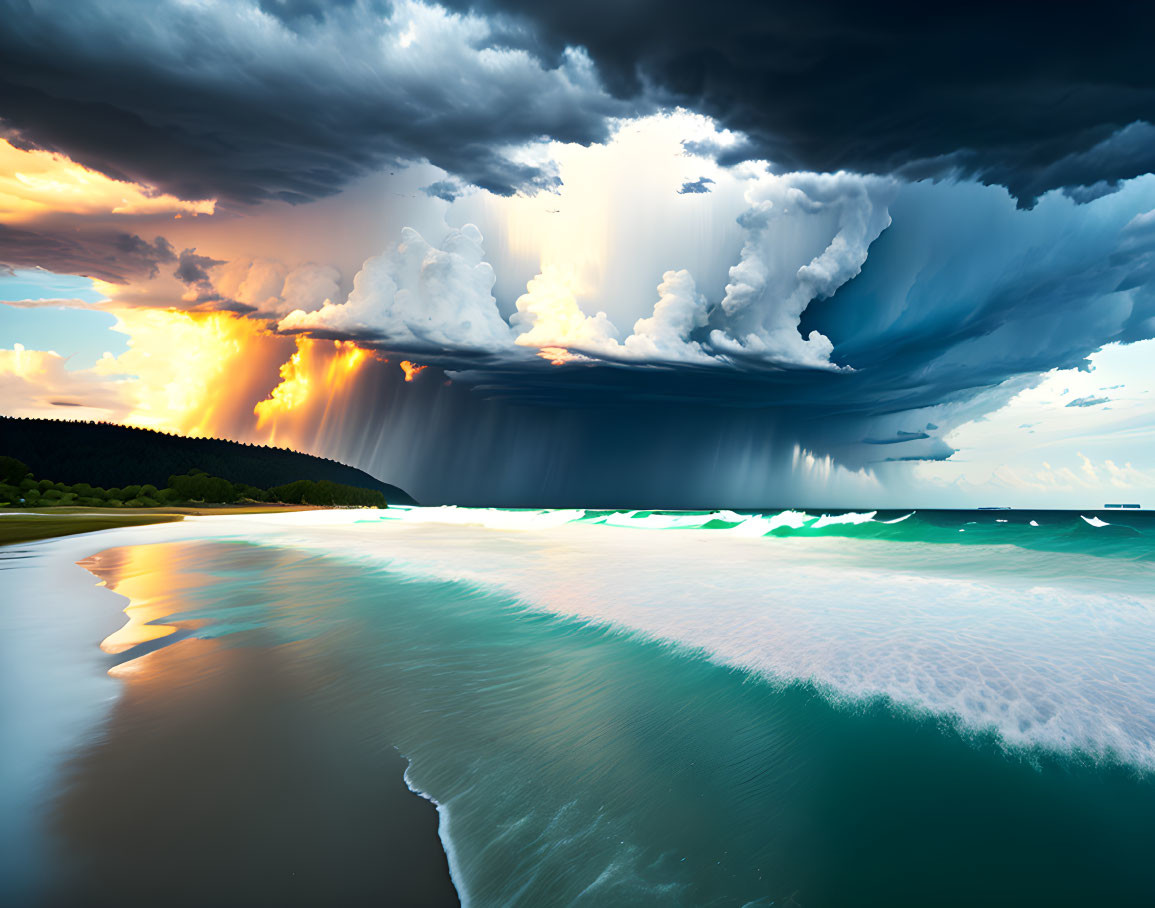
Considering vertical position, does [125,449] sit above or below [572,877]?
above

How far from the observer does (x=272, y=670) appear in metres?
8.80

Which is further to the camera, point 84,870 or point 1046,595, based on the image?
point 1046,595

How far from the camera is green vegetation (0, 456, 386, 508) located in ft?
247

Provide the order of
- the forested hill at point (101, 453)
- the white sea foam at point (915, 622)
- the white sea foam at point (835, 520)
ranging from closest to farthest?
the white sea foam at point (915, 622)
the white sea foam at point (835, 520)
the forested hill at point (101, 453)

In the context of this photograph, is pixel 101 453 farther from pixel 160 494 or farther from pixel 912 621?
pixel 912 621

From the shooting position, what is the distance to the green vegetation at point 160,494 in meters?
75.2

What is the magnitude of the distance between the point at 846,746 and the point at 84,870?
6.65 m

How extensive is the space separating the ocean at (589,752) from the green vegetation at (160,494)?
83387 mm

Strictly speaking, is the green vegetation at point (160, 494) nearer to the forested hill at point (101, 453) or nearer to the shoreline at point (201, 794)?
the forested hill at point (101, 453)

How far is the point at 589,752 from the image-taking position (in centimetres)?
614

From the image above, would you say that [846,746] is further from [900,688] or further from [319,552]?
[319,552]

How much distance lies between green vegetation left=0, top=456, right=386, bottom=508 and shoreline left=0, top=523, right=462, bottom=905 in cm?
8569

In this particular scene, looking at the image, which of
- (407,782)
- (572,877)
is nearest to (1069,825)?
(572,877)

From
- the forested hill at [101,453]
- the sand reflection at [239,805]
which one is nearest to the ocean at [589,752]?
the sand reflection at [239,805]
